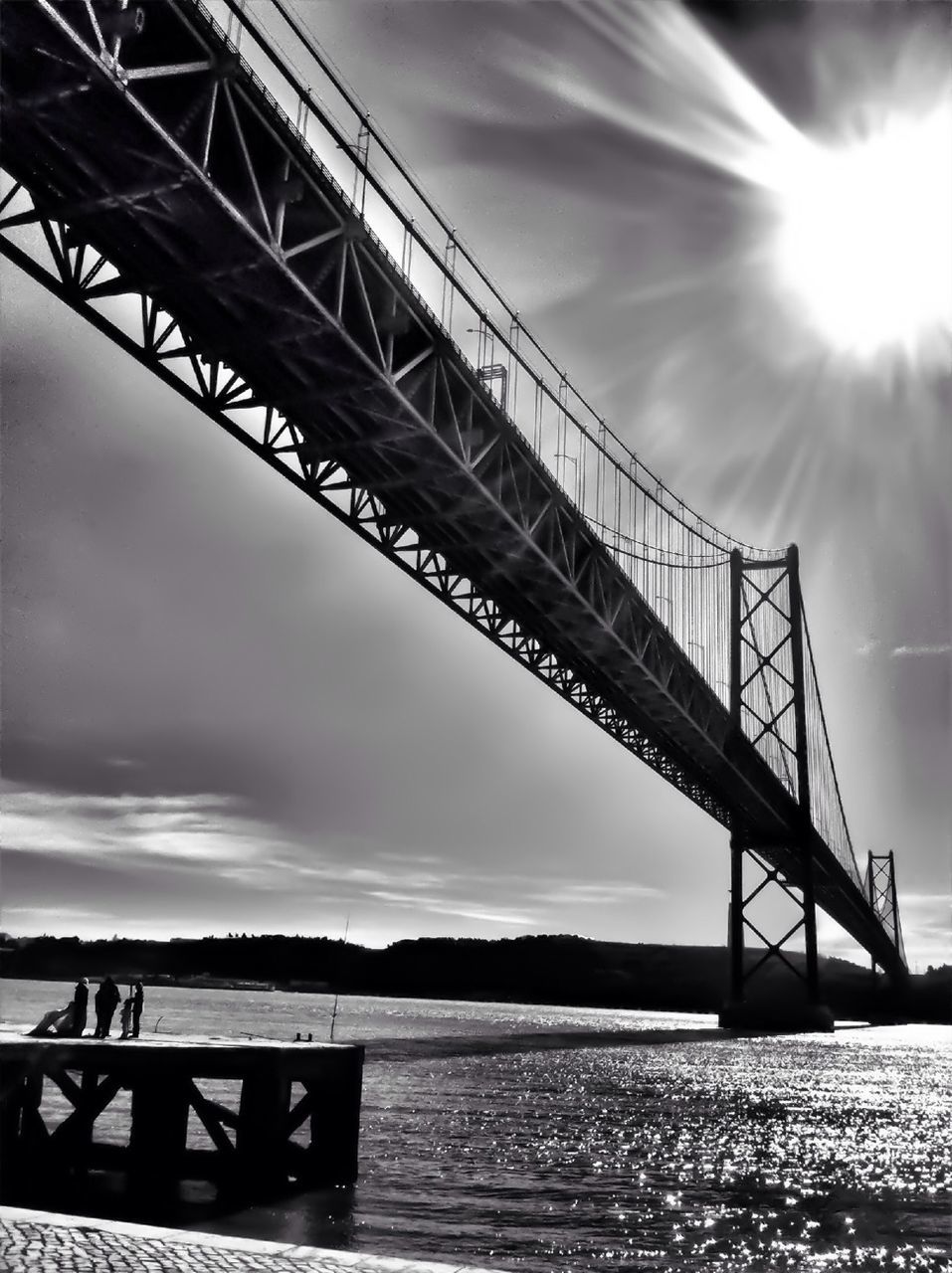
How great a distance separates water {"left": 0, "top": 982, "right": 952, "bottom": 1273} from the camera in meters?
12.8

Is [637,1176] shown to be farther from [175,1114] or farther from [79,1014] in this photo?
[79,1014]

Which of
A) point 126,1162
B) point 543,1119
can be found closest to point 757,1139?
point 543,1119

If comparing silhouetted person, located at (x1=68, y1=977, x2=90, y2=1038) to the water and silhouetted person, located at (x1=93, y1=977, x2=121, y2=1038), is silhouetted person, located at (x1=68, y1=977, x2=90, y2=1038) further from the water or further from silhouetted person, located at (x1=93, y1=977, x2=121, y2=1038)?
the water

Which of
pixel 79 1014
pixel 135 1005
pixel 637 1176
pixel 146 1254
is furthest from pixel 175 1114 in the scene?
pixel 146 1254

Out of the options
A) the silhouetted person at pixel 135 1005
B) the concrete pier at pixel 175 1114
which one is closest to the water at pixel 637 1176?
the concrete pier at pixel 175 1114

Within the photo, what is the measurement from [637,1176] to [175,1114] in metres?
6.95

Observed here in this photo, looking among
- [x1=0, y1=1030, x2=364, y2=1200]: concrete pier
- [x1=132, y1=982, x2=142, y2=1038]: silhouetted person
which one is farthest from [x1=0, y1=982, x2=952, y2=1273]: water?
[x1=132, y1=982, x2=142, y2=1038]: silhouetted person

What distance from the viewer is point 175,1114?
1498 centimetres

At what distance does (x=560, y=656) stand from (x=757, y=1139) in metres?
18.0

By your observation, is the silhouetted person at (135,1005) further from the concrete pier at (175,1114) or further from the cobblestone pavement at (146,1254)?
the cobblestone pavement at (146,1254)

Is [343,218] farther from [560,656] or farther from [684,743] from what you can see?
[684,743]

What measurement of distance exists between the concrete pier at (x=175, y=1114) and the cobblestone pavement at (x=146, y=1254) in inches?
254

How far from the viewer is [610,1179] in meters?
17.0

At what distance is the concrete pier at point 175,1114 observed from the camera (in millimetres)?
14445
